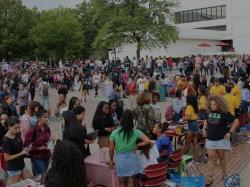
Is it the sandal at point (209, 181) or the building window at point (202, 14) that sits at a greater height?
the building window at point (202, 14)

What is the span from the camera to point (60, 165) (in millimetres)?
4316

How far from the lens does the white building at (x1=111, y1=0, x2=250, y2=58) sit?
2271 inches

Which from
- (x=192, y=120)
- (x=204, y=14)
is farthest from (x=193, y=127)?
(x=204, y=14)

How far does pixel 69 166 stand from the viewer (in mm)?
4270

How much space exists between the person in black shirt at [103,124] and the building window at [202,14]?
5833 cm

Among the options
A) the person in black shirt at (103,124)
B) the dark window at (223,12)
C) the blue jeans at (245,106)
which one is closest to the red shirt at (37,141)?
the person in black shirt at (103,124)

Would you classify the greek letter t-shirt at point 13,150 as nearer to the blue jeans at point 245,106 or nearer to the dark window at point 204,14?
the blue jeans at point 245,106

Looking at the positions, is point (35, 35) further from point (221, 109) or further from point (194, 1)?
point (221, 109)

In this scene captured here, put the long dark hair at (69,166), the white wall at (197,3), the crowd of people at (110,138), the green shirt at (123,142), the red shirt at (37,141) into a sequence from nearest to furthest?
the long dark hair at (69,166), the crowd of people at (110,138), the green shirt at (123,142), the red shirt at (37,141), the white wall at (197,3)

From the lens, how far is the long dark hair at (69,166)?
4281mm

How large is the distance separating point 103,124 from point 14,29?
55.4 m

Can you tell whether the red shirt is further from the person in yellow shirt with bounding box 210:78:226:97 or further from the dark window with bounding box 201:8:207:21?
the dark window with bounding box 201:8:207:21

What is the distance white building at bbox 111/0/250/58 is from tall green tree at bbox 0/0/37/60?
14.1m

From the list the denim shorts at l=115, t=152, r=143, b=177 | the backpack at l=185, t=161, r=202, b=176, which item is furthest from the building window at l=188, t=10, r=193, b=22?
the denim shorts at l=115, t=152, r=143, b=177
